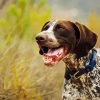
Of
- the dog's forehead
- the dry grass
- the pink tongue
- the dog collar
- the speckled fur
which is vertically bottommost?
the dry grass

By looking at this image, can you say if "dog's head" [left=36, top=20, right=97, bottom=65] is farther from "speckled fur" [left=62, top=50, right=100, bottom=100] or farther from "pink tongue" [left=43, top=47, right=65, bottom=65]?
"speckled fur" [left=62, top=50, right=100, bottom=100]

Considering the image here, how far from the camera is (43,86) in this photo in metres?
9.80

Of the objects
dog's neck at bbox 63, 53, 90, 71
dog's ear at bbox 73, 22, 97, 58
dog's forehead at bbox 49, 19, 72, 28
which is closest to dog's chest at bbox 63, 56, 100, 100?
dog's neck at bbox 63, 53, 90, 71

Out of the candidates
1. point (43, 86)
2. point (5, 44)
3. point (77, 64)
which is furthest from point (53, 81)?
point (77, 64)

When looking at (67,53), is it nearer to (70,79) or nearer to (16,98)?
(70,79)

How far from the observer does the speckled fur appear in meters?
7.72

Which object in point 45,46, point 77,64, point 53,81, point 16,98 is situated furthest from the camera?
point 53,81

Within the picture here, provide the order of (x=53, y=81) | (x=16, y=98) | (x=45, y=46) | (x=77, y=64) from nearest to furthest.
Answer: (x=45, y=46) → (x=77, y=64) → (x=16, y=98) → (x=53, y=81)

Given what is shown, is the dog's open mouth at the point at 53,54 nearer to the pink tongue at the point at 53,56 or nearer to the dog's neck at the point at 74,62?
the pink tongue at the point at 53,56

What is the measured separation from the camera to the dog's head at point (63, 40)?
7.27 meters

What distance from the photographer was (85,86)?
7.74m

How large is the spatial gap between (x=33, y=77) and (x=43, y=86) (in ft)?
0.61

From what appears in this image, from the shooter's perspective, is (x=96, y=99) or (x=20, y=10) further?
(x=20, y=10)

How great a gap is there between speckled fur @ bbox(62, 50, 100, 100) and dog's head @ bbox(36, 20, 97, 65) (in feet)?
0.81
